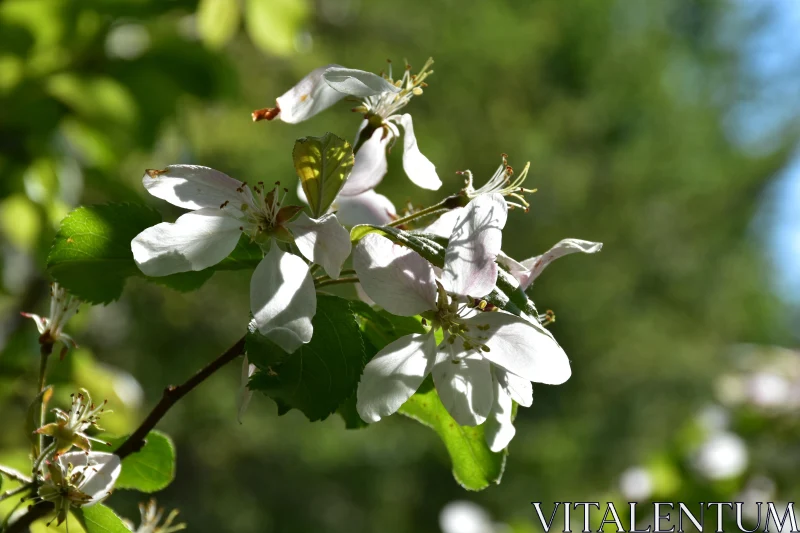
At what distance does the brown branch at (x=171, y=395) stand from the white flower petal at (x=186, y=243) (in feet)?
0.15

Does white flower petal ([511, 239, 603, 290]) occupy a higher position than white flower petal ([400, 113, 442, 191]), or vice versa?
white flower petal ([400, 113, 442, 191])

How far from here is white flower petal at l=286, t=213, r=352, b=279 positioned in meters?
0.42

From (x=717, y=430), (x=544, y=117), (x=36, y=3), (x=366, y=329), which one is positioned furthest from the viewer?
(x=544, y=117)

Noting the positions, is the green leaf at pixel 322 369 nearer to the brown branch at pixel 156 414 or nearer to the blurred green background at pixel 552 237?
the brown branch at pixel 156 414

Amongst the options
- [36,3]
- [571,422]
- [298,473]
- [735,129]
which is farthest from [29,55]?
[735,129]

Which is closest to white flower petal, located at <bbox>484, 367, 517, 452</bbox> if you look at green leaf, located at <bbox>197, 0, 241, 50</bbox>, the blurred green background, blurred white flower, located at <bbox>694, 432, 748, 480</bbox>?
green leaf, located at <bbox>197, 0, 241, 50</bbox>

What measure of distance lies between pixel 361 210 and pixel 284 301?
136 mm

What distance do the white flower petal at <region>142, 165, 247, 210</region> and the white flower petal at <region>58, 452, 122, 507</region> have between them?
15 centimetres

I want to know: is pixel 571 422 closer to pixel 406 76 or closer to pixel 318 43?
pixel 318 43

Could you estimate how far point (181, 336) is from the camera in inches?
232

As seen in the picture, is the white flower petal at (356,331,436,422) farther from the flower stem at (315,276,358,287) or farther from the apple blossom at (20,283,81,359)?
the apple blossom at (20,283,81,359)

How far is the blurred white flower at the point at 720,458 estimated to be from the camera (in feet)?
4.72

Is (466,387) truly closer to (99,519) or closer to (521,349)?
(521,349)

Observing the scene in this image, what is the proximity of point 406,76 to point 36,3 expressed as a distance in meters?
0.62
